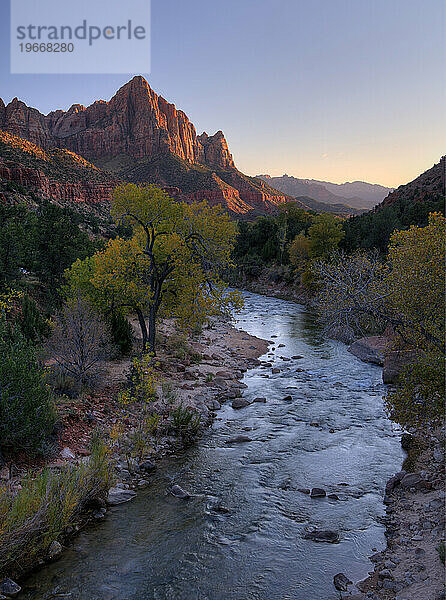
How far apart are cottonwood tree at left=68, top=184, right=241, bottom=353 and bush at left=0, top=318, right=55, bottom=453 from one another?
750 cm

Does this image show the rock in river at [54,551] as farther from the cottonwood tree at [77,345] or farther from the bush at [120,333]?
the bush at [120,333]

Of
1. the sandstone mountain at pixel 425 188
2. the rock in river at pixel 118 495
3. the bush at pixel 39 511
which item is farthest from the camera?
the sandstone mountain at pixel 425 188

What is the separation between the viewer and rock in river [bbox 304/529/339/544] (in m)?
8.67

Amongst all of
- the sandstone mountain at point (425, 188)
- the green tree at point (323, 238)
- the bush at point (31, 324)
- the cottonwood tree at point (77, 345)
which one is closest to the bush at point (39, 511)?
A: the cottonwood tree at point (77, 345)

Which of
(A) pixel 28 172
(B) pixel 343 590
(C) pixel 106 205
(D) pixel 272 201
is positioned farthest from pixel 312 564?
(D) pixel 272 201

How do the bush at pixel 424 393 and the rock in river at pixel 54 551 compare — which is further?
the bush at pixel 424 393

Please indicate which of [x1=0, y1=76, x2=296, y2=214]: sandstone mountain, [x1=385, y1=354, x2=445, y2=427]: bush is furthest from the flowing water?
[x1=0, y1=76, x2=296, y2=214]: sandstone mountain

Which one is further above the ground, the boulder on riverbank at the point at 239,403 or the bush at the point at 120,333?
the bush at the point at 120,333

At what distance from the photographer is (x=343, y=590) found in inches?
283

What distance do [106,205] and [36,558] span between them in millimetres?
89580

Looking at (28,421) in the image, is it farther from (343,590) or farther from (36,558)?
(343,590)

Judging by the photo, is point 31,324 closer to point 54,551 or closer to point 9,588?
point 54,551

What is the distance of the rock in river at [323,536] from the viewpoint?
28.5 feet

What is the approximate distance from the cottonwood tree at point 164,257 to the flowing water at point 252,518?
5685mm
